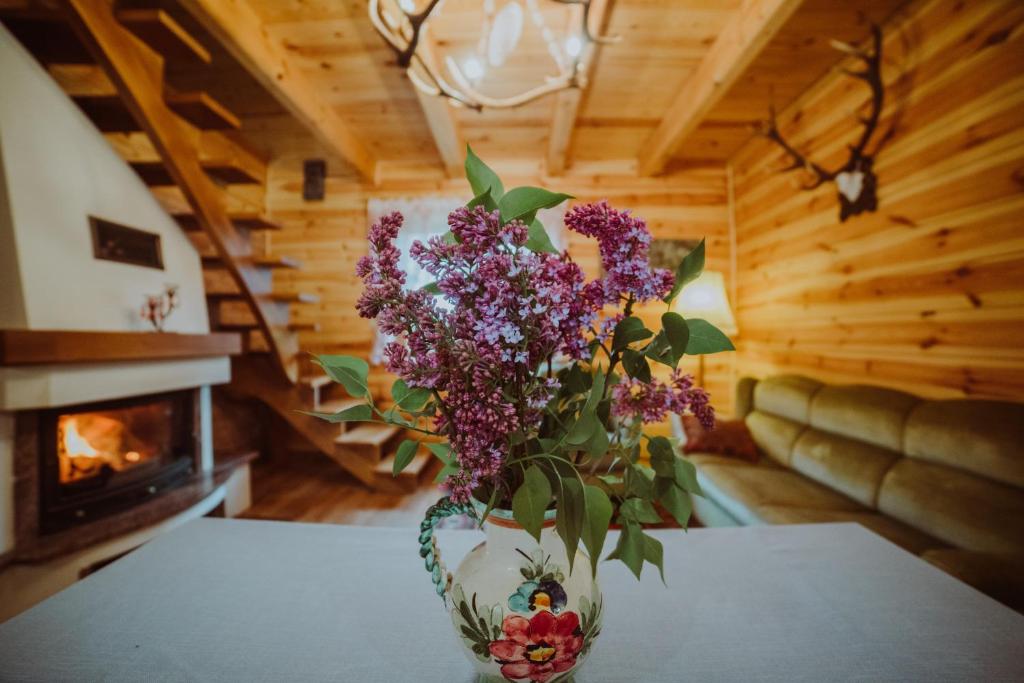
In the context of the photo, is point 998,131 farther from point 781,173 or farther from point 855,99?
point 781,173

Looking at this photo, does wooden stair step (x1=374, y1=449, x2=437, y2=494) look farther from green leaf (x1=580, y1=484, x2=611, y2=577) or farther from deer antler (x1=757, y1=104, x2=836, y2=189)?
deer antler (x1=757, y1=104, x2=836, y2=189)

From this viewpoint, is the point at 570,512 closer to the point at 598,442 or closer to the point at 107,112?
the point at 598,442

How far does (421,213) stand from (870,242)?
10.7ft

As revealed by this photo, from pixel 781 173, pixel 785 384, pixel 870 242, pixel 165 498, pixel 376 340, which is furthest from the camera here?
pixel 376 340

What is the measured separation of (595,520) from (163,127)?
8.95 ft

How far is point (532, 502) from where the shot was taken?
1.42 feet

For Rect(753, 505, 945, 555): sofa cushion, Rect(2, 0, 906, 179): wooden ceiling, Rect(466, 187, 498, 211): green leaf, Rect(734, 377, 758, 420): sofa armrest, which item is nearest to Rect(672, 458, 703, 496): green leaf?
Rect(466, 187, 498, 211): green leaf

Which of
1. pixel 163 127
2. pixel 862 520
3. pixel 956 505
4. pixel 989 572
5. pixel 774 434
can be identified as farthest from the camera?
pixel 774 434

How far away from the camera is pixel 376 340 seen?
3984 mm

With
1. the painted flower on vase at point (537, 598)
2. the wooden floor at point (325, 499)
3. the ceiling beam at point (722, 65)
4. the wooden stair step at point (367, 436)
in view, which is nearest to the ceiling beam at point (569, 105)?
the ceiling beam at point (722, 65)

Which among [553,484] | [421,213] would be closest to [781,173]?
[421,213]

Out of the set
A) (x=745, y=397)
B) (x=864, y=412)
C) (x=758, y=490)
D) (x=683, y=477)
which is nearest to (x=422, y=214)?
(x=745, y=397)

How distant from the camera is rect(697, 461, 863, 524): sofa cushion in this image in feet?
6.16

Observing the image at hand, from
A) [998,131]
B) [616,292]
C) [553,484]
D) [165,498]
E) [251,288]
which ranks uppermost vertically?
[998,131]
